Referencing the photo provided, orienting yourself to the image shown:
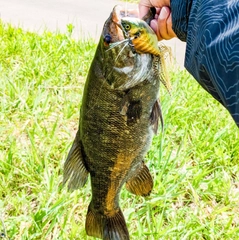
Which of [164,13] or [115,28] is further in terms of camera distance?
[164,13]

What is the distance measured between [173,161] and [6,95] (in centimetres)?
152

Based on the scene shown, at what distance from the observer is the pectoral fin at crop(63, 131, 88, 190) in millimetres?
1862

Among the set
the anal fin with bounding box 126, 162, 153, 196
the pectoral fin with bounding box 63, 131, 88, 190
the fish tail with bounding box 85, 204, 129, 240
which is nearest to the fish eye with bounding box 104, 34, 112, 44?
the pectoral fin with bounding box 63, 131, 88, 190

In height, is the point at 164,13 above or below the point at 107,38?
above

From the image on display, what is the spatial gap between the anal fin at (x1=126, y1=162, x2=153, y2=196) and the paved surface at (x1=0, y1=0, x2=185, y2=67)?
14.9ft

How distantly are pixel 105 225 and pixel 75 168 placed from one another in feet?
1.13

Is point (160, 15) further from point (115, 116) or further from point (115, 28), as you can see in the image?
point (115, 116)

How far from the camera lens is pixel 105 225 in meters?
2.06

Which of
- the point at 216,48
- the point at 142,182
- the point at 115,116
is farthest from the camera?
the point at 142,182

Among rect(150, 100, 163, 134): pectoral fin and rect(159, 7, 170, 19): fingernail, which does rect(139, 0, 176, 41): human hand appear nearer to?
rect(159, 7, 170, 19): fingernail

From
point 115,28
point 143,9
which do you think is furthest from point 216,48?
point 143,9

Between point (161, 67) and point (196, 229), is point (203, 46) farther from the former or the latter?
point (196, 229)

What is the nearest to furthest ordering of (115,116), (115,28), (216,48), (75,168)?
1. (216,48)
2. (115,28)
3. (115,116)
4. (75,168)

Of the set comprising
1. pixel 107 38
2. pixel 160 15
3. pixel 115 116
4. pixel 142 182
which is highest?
pixel 160 15
